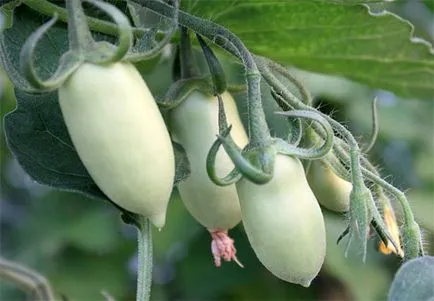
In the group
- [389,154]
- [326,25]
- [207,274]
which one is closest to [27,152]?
[326,25]

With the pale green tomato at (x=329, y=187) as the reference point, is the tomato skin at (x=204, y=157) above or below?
above

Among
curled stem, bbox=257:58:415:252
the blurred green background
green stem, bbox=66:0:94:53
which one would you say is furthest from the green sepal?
the blurred green background

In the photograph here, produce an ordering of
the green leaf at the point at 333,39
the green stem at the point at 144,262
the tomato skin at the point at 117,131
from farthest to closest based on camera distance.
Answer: the green leaf at the point at 333,39 < the green stem at the point at 144,262 < the tomato skin at the point at 117,131

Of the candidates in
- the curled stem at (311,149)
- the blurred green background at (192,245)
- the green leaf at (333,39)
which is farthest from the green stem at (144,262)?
the blurred green background at (192,245)

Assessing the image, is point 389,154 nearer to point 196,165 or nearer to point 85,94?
point 196,165

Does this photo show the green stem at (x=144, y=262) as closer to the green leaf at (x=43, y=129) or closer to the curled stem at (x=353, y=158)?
the green leaf at (x=43, y=129)

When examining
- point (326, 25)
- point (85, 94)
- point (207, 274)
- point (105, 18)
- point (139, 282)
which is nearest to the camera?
point (85, 94)
